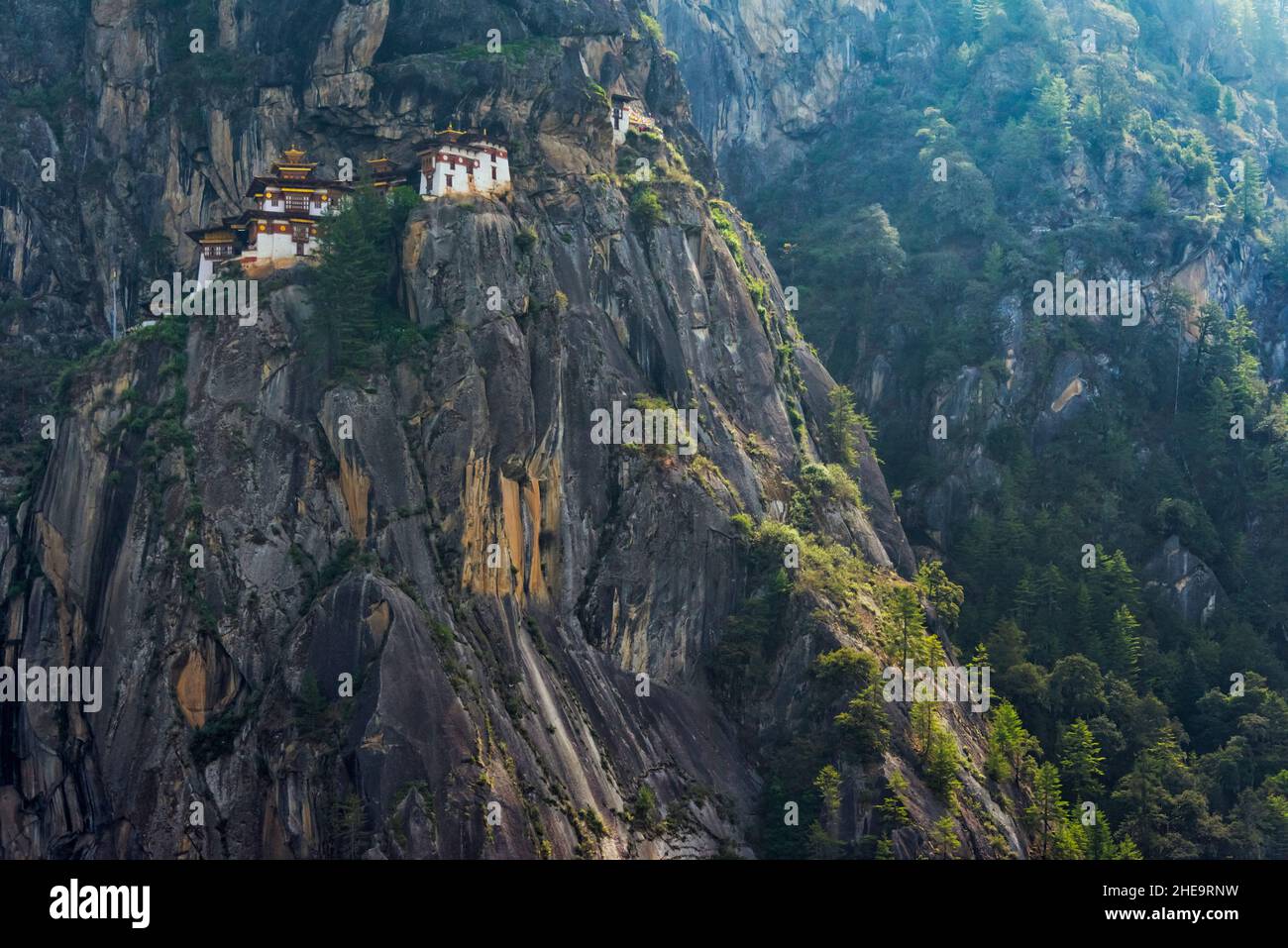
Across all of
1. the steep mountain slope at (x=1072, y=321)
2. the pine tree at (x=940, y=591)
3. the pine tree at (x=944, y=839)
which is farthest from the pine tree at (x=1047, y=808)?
the pine tree at (x=940, y=591)

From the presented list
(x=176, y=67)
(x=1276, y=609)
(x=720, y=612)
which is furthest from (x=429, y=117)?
(x=1276, y=609)

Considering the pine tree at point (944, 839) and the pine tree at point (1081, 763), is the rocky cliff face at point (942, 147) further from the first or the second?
the pine tree at point (944, 839)

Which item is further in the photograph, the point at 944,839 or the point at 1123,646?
the point at 1123,646

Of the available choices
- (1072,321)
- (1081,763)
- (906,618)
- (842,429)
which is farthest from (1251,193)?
(1081,763)

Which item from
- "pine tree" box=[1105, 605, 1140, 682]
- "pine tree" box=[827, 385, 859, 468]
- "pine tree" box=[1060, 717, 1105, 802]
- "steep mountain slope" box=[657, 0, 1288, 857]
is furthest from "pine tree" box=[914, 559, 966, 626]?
"pine tree" box=[1060, 717, 1105, 802]

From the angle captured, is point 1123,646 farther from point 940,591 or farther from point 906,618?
point 906,618
